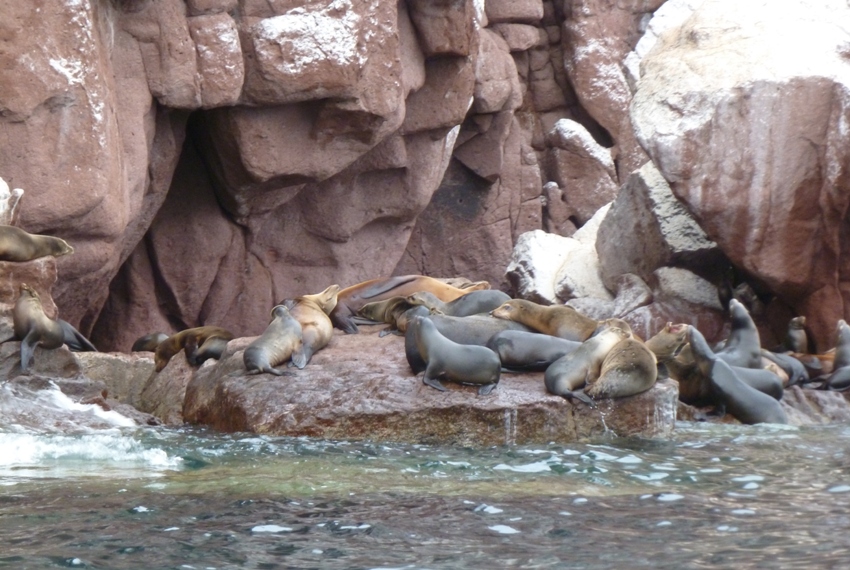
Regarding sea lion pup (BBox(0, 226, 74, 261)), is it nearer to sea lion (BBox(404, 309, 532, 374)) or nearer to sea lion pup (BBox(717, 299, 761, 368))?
sea lion (BBox(404, 309, 532, 374))

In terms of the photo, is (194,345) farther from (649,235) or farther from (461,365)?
(649,235)

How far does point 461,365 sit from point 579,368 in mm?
729

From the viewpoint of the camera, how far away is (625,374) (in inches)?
255

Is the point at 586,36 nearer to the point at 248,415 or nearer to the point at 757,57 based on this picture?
the point at 757,57

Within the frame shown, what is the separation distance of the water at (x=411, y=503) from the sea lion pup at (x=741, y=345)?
8.72 feet

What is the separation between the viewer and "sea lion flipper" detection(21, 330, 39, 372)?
7121mm

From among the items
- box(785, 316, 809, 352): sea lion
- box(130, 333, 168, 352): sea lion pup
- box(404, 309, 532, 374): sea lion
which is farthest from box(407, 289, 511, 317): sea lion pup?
box(130, 333, 168, 352): sea lion pup

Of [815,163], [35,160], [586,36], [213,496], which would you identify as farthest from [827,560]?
[586,36]

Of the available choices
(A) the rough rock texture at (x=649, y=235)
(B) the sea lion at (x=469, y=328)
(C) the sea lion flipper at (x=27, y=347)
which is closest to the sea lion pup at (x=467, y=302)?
(B) the sea lion at (x=469, y=328)

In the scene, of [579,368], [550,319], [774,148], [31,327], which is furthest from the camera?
[774,148]

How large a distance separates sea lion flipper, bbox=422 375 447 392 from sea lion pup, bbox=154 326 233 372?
2.71m

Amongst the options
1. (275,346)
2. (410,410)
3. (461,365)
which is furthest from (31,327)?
(461,365)

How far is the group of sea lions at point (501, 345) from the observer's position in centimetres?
655

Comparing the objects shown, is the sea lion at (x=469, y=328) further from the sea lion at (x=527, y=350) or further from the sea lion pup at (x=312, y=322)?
the sea lion pup at (x=312, y=322)
